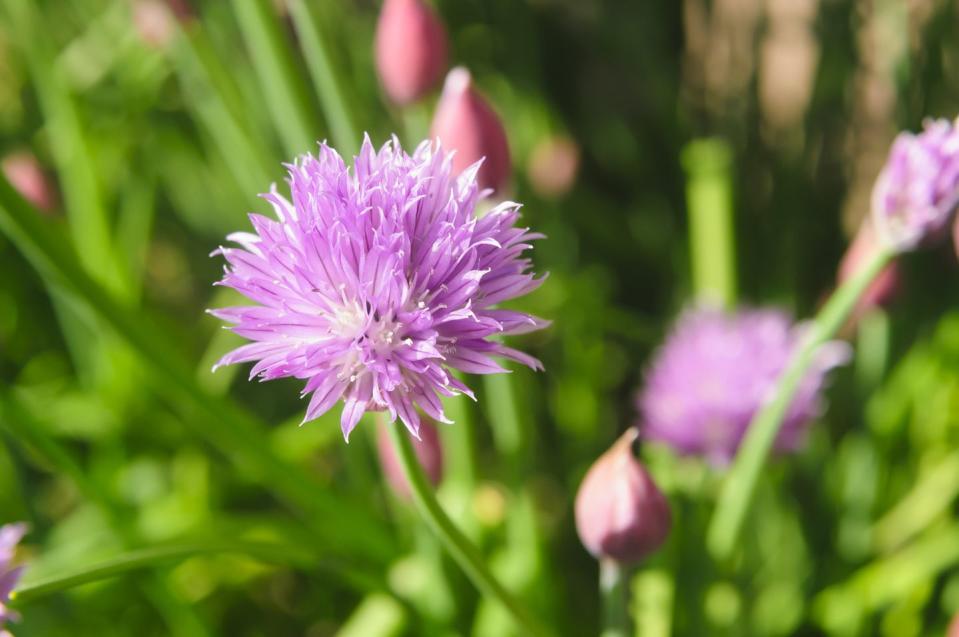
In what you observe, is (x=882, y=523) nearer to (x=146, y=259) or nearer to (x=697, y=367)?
(x=697, y=367)

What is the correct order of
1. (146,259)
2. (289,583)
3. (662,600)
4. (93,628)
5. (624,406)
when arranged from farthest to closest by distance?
(146,259)
(624,406)
(289,583)
(93,628)
(662,600)

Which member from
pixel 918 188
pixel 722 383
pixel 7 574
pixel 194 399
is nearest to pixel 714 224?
pixel 722 383

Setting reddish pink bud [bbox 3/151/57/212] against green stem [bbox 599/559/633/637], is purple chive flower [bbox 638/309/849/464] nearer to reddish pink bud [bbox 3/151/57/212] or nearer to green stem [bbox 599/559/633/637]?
green stem [bbox 599/559/633/637]

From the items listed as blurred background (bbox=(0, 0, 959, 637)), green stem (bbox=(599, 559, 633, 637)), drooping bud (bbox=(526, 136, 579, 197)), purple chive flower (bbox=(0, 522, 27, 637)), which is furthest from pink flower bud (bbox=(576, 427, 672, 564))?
drooping bud (bbox=(526, 136, 579, 197))

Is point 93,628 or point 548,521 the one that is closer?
point 93,628

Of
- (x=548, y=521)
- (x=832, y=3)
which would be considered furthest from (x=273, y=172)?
(x=832, y=3)

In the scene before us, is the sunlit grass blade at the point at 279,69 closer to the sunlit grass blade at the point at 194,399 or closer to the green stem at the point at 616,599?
the sunlit grass blade at the point at 194,399
